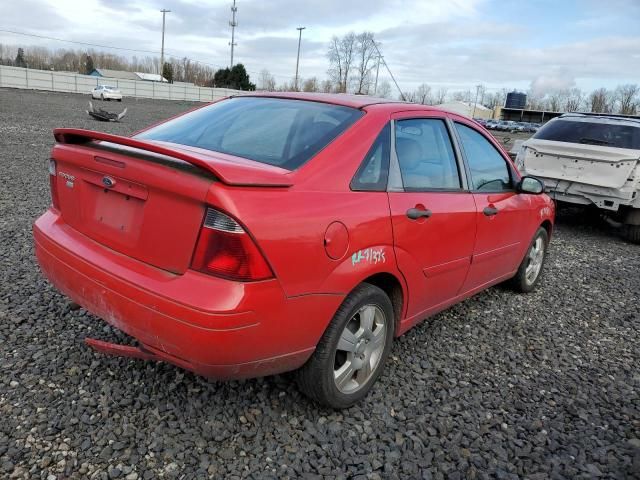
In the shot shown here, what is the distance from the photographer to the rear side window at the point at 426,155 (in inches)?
119

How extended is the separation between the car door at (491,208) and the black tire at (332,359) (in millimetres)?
1235

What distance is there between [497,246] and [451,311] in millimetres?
731

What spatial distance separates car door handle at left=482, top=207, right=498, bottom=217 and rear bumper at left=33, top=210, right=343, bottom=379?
1656 millimetres

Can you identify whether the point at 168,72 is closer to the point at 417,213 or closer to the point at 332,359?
the point at 417,213

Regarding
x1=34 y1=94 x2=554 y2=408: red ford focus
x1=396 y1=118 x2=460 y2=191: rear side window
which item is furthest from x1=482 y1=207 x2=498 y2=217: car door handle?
x1=396 y1=118 x2=460 y2=191: rear side window

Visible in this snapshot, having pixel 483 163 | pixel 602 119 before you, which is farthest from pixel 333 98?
pixel 602 119

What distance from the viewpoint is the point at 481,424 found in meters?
2.83

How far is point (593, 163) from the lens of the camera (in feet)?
23.3

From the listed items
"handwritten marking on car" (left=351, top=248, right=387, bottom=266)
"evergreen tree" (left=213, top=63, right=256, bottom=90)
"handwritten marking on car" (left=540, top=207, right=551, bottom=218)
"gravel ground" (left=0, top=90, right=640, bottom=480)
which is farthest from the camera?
"evergreen tree" (left=213, top=63, right=256, bottom=90)

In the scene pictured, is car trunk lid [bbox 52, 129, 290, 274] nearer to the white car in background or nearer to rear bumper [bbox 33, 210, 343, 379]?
rear bumper [bbox 33, 210, 343, 379]

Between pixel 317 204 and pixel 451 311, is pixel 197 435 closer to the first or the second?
pixel 317 204

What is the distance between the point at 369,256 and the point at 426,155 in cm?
99

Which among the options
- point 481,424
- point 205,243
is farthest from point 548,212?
point 205,243

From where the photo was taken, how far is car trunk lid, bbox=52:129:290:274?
7.13ft
